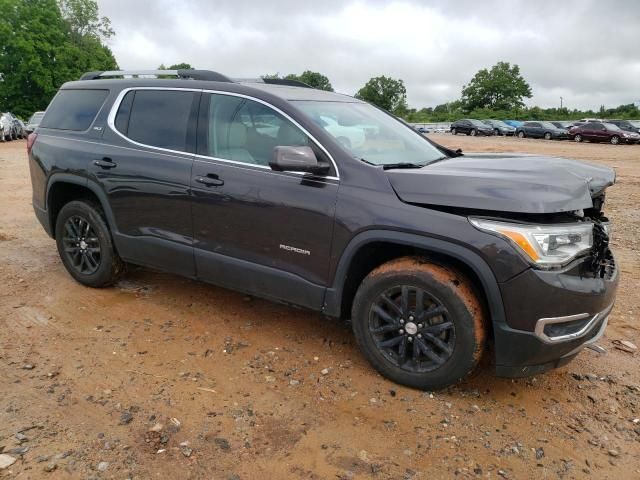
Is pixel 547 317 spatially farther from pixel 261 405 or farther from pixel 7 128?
pixel 7 128

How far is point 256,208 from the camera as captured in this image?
3506mm

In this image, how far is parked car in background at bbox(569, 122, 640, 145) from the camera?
1244 inches

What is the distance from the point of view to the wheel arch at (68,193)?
4379mm

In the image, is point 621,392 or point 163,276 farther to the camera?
point 163,276

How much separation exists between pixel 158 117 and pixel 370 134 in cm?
169

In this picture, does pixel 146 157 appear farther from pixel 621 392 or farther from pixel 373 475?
pixel 621 392

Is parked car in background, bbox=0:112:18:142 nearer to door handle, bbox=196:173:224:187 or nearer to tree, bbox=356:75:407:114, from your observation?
door handle, bbox=196:173:224:187

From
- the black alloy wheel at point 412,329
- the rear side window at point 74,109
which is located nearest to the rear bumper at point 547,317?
the black alloy wheel at point 412,329

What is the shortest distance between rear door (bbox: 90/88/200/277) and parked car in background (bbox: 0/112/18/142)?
81.6 feet

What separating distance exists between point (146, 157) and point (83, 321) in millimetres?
1369

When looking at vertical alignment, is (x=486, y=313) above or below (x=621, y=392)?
above

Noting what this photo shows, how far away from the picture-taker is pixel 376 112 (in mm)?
4371

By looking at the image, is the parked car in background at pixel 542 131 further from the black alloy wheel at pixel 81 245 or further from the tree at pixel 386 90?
the tree at pixel 386 90

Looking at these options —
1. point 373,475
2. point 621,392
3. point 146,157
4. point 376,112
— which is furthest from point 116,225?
point 621,392
